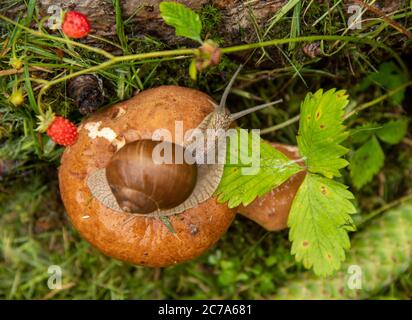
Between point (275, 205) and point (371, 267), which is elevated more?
point (275, 205)

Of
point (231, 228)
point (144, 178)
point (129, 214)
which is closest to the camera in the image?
point (144, 178)

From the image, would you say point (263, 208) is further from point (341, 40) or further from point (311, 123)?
point (341, 40)

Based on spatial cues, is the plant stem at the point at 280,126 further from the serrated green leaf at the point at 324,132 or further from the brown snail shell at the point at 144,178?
the brown snail shell at the point at 144,178

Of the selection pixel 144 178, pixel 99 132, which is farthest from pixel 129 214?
pixel 99 132

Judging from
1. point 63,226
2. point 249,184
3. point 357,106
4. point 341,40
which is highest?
point 341,40

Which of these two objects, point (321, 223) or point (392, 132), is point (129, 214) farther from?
point (392, 132)

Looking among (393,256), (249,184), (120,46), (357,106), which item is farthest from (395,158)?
(120,46)

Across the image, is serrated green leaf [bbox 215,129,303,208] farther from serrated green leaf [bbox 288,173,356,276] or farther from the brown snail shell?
the brown snail shell
